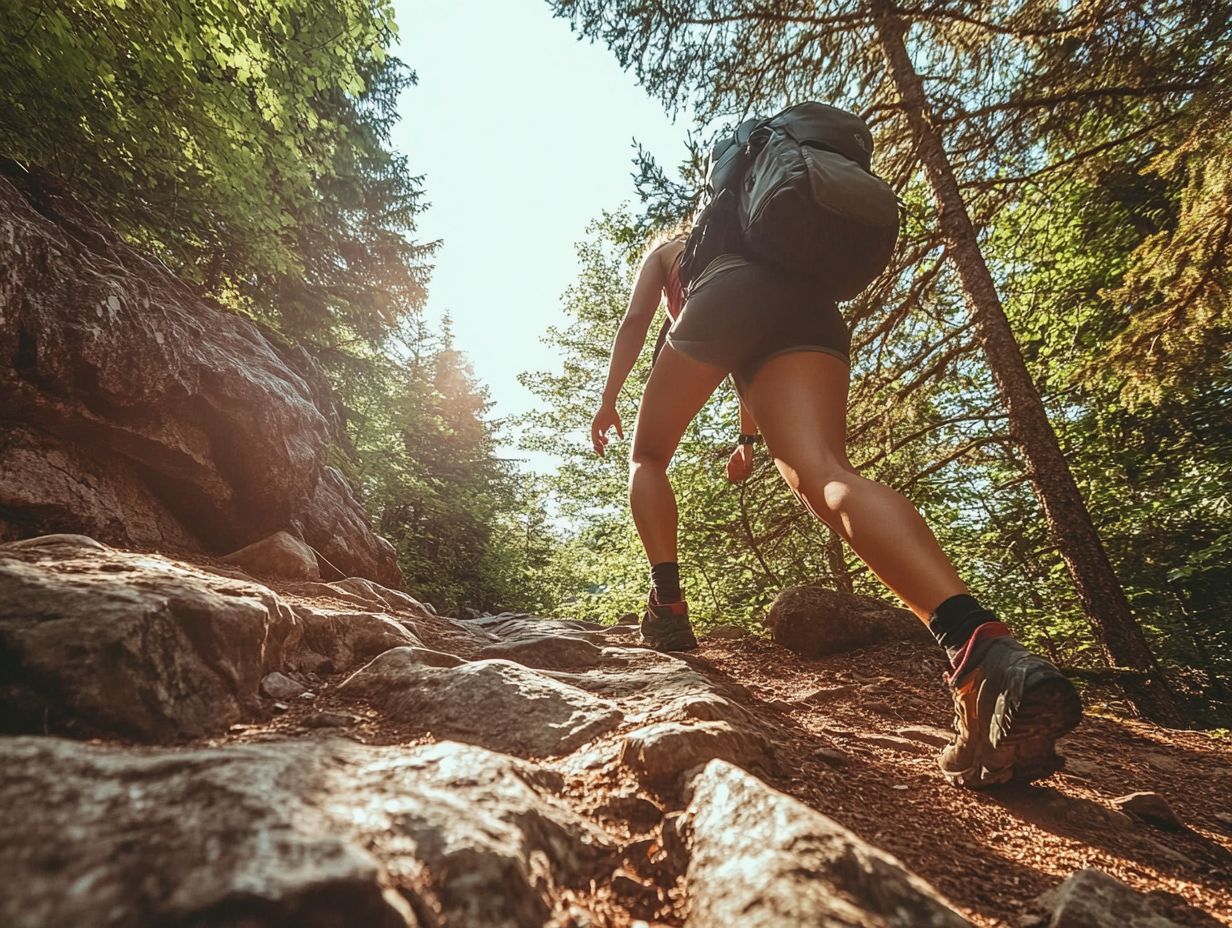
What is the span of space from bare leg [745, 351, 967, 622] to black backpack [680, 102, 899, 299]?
1.10 feet

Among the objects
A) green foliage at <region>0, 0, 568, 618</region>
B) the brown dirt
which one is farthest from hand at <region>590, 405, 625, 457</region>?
green foliage at <region>0, 0, 568, 618</region>

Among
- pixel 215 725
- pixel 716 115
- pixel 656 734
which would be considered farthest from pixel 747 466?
pixel 716 115

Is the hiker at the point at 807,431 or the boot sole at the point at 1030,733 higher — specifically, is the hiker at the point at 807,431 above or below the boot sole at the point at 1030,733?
above

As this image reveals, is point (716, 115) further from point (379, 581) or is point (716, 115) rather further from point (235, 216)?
point (379, 581)

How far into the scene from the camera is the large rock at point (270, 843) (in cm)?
49

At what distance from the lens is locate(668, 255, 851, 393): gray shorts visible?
73.9 inches

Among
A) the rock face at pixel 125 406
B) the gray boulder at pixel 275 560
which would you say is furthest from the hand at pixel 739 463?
the rock face at pixel 125 406

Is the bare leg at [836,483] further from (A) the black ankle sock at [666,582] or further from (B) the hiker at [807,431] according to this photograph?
(A) the black ankle sock at [666,582]

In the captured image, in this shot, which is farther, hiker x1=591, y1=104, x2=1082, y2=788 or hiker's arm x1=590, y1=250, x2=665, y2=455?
hiker's arm x1=590, y1=250, x2=665, y2=455

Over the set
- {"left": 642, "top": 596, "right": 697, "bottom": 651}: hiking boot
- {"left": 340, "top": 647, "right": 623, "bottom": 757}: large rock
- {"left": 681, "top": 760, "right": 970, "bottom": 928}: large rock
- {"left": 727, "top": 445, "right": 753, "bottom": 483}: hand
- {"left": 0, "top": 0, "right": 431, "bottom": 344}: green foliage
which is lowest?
{"left": 681, "top": 760, "right": 970, "bottom": 928}: large rock

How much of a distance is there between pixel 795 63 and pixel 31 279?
6.37m

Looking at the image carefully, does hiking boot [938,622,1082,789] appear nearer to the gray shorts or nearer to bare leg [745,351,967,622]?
bare leg [745,351,967,622]

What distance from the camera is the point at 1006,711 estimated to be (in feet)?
4.11

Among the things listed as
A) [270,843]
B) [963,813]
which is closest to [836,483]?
[963,813]
